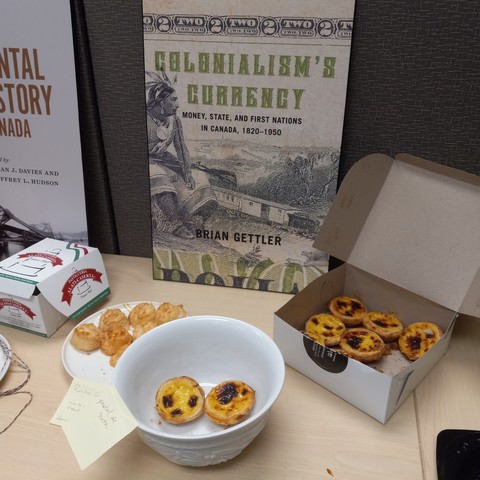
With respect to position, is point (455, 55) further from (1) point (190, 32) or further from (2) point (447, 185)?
(1) point (190, 32)

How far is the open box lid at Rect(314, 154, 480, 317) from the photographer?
717 millimetres

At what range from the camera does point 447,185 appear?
734 millimetres

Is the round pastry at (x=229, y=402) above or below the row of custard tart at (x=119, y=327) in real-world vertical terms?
above

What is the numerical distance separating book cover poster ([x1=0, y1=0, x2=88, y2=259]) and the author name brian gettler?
25cm

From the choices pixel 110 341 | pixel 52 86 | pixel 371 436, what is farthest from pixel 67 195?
pixel 371 436

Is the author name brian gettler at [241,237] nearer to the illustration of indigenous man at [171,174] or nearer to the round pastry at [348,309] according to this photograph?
the illustration of indigenous man at [171,174]

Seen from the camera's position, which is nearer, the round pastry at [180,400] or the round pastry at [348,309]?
the round pastry at [180,400]

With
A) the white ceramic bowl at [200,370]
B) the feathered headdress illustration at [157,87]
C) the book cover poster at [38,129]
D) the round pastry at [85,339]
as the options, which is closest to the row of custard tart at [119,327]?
the round pastry at [85,339]

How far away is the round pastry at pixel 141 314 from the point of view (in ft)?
2.62

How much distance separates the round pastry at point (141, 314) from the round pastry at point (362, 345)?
320 millimetres

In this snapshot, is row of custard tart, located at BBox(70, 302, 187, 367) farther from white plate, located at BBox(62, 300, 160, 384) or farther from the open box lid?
the open box lid

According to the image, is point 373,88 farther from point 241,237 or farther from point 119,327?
point 119,327

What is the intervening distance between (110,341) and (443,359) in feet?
1.73

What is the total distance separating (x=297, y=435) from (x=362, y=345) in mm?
170
